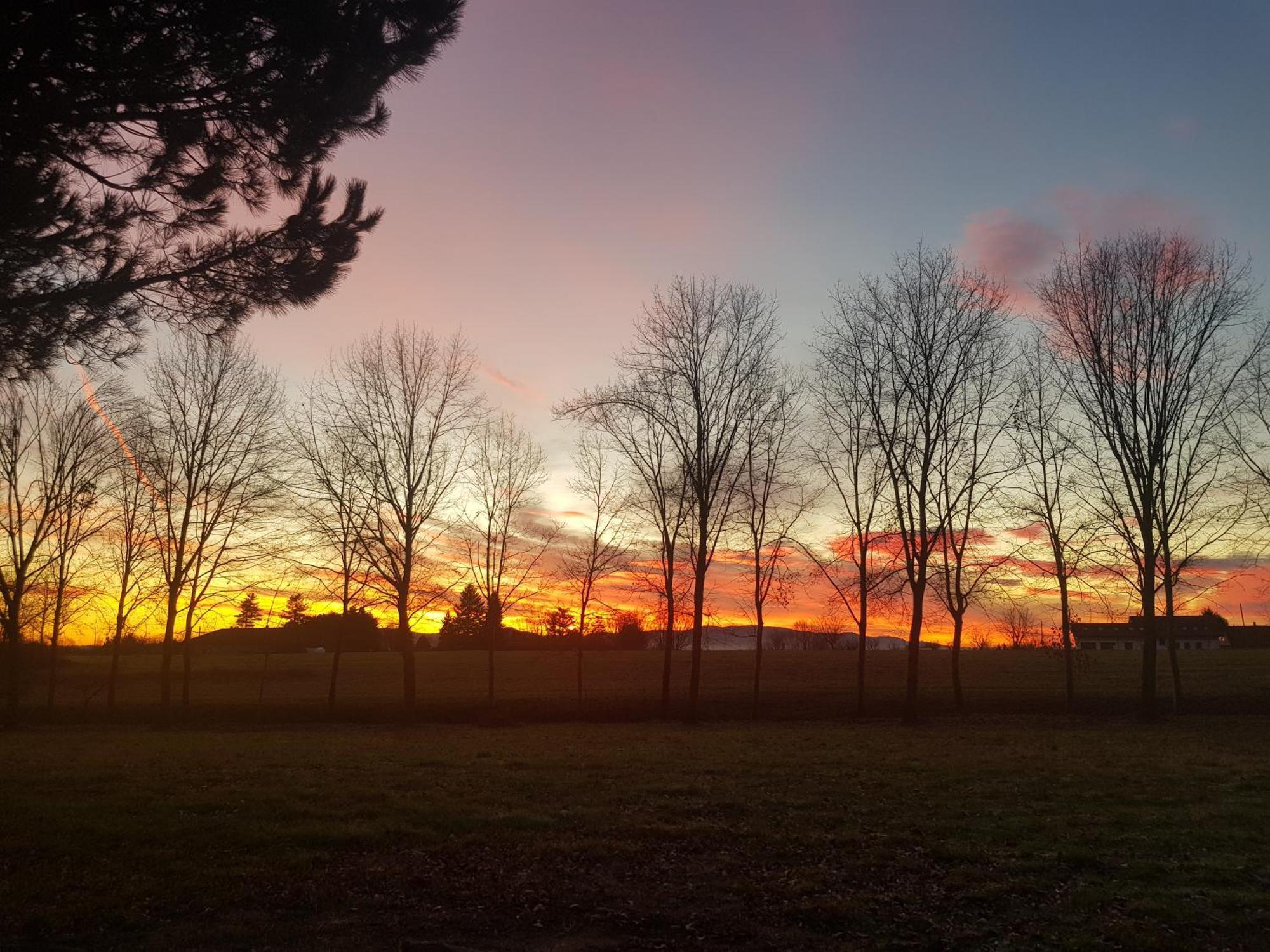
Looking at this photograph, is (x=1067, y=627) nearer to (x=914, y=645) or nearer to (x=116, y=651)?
(x=914, y=645)

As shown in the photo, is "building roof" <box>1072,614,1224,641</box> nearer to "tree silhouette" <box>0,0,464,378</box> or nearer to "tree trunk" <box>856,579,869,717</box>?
"tree trunk" <box>856,579,869,717</box>

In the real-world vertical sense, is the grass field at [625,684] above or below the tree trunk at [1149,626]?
below

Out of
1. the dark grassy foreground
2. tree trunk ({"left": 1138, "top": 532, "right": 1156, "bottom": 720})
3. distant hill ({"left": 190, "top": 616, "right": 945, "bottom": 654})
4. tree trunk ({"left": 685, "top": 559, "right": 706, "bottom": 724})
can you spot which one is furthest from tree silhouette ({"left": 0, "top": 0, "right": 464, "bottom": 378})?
distant hill ({"left": 190, "top": 616, "right": 945, "bottom": 654})

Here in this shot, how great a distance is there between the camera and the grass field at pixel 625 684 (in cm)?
3475

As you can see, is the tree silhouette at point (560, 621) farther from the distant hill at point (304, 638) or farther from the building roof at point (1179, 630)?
the building roof at point (1179, 630)

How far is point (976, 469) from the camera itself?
101 ft

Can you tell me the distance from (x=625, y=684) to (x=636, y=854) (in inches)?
1564

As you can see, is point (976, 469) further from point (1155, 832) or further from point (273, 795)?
point (273, 795)

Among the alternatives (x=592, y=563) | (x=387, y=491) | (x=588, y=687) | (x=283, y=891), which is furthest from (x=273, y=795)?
(x=588, y=687)

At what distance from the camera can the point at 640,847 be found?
9.67 meters

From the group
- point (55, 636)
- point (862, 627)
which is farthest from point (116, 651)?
point (862, 627)

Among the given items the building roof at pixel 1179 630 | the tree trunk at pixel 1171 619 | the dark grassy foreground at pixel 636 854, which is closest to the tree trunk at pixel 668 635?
the dark grassy foreground at pixel 636 854

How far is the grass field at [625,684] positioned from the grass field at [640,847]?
1408 cm

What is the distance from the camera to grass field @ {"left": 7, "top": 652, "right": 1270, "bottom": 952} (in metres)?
7.07
